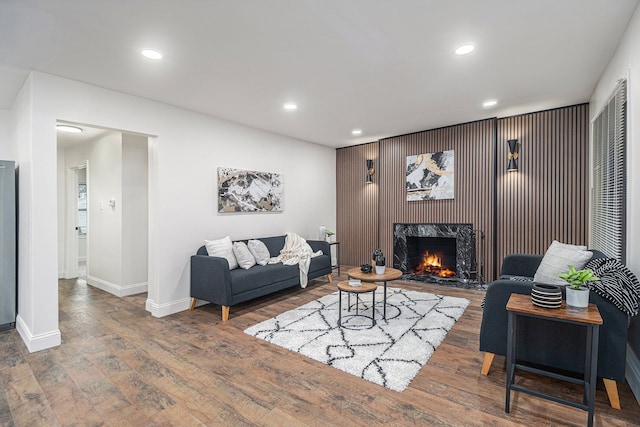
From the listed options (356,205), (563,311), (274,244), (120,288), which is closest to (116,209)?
(120,288)

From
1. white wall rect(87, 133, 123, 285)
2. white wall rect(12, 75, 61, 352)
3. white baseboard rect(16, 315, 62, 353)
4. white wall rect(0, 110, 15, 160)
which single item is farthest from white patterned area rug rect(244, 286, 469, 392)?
white wall rect(0, 110, 15, 160)

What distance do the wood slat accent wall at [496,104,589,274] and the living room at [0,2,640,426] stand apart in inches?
0.6

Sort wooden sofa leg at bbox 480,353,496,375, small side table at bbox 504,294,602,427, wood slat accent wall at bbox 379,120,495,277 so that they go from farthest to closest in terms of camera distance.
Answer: wood slat accent wall at bbox 379,120,495,277, wooden sofa leg at bbox 480,353,496,375, small side table at bbox 504,294,602,427

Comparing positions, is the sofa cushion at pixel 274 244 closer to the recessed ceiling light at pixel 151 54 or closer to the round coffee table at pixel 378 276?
the round coffee table at pixel 378 276

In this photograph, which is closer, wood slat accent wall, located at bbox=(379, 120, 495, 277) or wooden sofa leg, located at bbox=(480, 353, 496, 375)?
wooden sofa leg, located at bbox=(480, 353, 496, 375)

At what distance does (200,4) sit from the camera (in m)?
2.08

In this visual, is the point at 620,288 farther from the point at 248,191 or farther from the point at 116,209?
the point at 116,209

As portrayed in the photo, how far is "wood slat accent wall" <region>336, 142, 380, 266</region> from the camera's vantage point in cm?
661

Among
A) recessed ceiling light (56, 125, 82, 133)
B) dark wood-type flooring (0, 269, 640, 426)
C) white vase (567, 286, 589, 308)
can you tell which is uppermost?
recessed ceiling light (56, 125, 82, 133)

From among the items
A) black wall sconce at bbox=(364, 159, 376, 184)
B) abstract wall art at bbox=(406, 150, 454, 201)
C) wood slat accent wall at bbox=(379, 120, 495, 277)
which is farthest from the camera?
black wall sconce at bbox=(364, 159, 376, 184)

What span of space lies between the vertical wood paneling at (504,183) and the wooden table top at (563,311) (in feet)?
10.3

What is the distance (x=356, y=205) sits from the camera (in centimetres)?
688

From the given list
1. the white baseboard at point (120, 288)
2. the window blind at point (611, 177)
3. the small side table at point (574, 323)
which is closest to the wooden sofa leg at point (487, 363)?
the small side table at point (574, 323)

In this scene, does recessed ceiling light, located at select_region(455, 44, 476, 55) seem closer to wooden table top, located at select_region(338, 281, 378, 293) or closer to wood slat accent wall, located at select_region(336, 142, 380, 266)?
wooden table top, located at select_region(338, 281, 378, 293)
